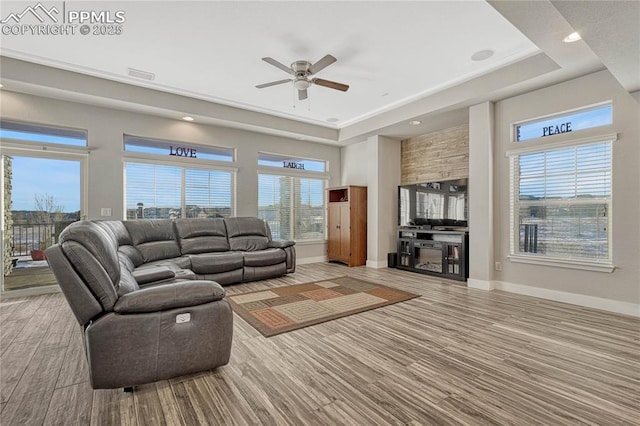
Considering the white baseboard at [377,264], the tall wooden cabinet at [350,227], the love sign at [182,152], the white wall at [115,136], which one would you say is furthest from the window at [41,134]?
the white baseboard at [377,264]

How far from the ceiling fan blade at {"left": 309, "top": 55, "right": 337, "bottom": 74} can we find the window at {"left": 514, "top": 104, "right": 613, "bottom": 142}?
3097 mm

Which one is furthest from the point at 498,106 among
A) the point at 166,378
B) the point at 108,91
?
the point at 108,91

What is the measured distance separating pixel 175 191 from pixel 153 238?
47.0 inches

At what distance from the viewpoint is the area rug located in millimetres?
3254

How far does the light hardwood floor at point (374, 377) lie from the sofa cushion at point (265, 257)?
1.92m

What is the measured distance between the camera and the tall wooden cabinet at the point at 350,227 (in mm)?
6711

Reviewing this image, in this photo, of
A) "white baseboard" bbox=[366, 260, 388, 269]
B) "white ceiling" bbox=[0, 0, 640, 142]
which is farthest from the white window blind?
"white baseboard" bbox=[366, 260, 388, 269]

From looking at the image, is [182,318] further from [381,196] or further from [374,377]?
[381,196]

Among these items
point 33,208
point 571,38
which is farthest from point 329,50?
point 33,208

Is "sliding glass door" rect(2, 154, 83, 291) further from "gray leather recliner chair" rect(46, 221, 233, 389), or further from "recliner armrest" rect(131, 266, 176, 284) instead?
"gray leather recliner chair" rect(46, 221, 233, 389)

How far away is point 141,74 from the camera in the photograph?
436cm

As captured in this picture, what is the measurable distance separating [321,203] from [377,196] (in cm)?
170

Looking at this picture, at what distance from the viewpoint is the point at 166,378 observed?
6.70ft

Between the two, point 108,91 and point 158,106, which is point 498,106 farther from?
point 108,91
